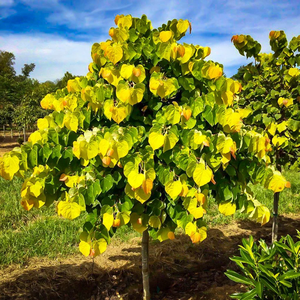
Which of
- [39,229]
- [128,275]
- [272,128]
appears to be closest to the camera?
[272,128]

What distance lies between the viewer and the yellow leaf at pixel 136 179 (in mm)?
1351

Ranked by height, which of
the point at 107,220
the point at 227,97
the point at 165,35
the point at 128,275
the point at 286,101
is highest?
the point at 165,35

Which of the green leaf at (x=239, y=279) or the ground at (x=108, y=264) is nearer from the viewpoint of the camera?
the green leaf at (x=239, y=279)

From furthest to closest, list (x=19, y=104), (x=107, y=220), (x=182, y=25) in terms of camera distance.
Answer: (x=19, y=104) < (x=182, y=25) < (x=107, y=220)

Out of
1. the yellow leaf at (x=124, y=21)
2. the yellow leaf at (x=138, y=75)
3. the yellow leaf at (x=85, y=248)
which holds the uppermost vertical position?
the yellow leaf at (x=124, y=21)

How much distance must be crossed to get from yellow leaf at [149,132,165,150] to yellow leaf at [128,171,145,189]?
167 millimetres

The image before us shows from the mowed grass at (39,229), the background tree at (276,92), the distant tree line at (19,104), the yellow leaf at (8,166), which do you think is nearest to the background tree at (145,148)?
the yellow leaf at (8,166)

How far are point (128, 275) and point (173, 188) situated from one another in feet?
6.81

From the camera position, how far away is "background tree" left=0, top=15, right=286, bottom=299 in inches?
56.4

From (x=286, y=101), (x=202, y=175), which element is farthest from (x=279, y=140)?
(x=202, y=175)

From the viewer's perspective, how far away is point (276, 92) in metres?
2.98

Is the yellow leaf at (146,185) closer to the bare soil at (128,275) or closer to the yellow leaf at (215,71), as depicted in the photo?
the yellow leaf at (215,71)

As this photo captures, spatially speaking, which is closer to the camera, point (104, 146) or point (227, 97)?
point (104, 146)

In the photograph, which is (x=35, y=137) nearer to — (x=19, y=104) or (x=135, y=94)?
(x=135, y=94)
